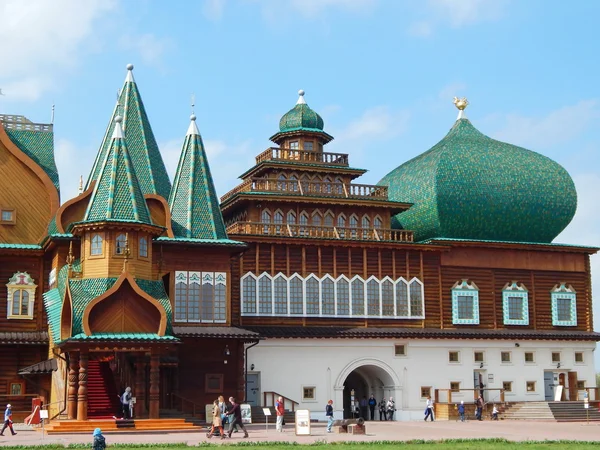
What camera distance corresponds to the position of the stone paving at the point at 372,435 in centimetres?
2656

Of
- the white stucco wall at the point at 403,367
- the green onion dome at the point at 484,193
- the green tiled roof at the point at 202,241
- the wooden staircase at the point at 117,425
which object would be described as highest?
the green onion dome at the point at 484,193

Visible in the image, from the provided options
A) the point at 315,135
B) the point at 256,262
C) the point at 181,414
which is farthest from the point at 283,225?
the point at 181,414

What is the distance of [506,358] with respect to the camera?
1769 inches

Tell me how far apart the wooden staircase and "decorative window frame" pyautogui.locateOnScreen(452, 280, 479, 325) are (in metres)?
17.2

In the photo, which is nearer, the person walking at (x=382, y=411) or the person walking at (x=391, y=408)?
the person walking at (x=391, y=408)

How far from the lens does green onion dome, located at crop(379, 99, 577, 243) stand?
45.9m

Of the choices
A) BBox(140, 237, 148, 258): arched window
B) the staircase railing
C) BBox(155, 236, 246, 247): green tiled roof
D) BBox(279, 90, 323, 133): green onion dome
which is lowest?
the staircase railing

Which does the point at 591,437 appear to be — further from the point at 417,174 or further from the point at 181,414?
the point at 417,174

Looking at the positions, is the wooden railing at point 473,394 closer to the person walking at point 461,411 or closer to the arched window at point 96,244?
the person walking at point 461,411

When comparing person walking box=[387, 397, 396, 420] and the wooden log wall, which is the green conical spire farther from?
person walking box=[387, 397, 396, 420]

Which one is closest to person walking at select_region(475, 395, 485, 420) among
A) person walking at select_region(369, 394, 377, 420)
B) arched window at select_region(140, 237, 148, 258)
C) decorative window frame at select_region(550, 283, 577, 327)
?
person walking at select_region(369, 394, 377, 420)

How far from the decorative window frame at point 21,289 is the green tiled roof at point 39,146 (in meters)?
4.25

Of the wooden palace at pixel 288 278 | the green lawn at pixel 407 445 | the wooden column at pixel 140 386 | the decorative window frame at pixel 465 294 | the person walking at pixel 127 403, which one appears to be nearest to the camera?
the green lawn at pixel 407 445

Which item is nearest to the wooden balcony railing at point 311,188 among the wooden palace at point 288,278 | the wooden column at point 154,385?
the wooden palace at point 288,278
